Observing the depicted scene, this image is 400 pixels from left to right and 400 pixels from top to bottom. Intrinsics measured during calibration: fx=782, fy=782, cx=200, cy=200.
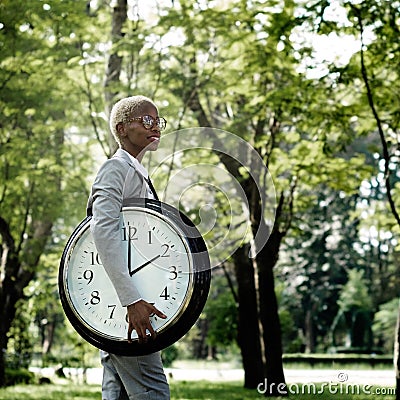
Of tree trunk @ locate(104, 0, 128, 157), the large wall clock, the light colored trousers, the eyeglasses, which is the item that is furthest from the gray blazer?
tree trunk @ locate(104, 0, 128, 157)

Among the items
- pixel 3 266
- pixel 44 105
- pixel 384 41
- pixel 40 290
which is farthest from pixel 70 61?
pixel 40 290

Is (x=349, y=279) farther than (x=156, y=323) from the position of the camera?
Yes

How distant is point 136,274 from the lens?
115 inches

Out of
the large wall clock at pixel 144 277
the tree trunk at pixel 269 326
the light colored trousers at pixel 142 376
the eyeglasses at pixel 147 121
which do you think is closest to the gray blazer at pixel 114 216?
the large wall clock at pixel 144 277

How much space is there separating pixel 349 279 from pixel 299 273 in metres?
2.84

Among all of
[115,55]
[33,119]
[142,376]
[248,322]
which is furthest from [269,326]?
[142,376]

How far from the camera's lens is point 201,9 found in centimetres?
1016

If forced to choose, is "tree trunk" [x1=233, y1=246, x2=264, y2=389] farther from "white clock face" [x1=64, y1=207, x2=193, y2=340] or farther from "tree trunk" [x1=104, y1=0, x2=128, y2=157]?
"white clock face" [x1=64, y1=207, x2=193, y2=340]

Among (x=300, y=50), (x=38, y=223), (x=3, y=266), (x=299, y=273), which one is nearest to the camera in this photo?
(x=300, y=50)

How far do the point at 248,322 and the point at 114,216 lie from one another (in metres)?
12.4

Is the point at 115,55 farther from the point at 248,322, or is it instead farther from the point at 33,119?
the point at 248,322

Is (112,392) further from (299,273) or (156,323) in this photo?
(299,273)

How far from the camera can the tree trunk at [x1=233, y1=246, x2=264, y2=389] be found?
14.8 meters

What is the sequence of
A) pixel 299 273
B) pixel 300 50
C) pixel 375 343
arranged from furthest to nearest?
pixel 299 273 < pixel 375 343 < pixel 300 50
